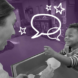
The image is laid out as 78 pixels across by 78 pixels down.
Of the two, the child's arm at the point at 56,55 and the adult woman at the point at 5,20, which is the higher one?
the adult woman at the point at 5,20

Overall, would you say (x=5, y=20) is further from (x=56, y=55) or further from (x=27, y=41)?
(x=27, y=41)

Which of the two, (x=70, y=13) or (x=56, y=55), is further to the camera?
(x=70, y=13)

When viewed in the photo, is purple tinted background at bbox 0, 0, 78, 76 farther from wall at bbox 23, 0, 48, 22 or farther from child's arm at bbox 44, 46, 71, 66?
child's arm at bbox 44, 46, 71, 66

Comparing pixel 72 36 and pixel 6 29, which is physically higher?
pixel 6 29

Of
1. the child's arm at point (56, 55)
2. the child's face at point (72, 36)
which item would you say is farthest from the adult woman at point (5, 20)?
the child's face at point (72, 36)

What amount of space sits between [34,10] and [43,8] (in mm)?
135

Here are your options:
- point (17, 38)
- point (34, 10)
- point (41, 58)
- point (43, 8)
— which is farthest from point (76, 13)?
point (17, 38)

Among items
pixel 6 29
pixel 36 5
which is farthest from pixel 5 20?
pixel 36 5

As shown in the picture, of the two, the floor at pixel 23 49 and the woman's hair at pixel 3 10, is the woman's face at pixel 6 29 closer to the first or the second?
the woman's hair at pixel 3 10

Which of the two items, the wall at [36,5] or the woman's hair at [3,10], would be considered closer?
the woman's hair at [3,10]

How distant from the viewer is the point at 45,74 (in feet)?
1.89

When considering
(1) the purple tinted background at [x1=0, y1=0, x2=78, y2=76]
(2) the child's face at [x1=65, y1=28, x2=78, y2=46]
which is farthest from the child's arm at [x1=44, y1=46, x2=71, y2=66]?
(1) the purple tinted background at [x1=0, y1=0, x2=78, y2=76]

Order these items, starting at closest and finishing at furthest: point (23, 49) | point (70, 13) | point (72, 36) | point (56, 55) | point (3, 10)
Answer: point (3, 10), point (56, 55), point (72, 36), point (70, 13), point (23, 49)

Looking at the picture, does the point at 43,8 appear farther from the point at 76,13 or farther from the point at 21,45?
the point at 21,45
